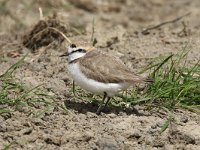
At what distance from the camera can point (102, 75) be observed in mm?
6801

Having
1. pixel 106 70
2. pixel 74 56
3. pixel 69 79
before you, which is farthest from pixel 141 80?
pixel 69 79

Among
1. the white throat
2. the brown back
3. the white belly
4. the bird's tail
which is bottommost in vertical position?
the white belly

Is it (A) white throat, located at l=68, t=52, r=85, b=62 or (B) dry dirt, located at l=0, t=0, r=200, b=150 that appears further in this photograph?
(A) white throat, located at l=68, t=52, r=85, b=62

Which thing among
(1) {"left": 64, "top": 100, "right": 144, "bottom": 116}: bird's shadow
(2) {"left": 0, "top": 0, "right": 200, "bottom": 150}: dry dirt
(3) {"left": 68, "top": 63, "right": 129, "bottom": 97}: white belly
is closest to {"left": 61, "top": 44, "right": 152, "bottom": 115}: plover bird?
(3) {"left": 68, "top": 63, "right": 129, "bottom": 97}: white belly

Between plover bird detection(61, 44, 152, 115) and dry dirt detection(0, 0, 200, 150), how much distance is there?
0.91 ft

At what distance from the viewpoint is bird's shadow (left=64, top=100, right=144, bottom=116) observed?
23.0ft

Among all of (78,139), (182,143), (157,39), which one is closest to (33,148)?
(78,139)

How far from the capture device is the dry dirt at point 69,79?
639cm

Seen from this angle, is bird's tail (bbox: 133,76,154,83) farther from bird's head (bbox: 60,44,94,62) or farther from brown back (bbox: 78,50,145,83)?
bird's head (bbox: 60,44,94,62)

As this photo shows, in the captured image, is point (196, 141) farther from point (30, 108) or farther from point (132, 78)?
point (30, 108)

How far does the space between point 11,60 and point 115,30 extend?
2056 mm

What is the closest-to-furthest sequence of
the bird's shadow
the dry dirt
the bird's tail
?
the dry dirt → the bird's tail → the bird's shadow

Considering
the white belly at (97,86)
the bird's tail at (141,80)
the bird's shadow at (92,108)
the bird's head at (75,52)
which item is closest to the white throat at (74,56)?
the bird's head at (75,52)

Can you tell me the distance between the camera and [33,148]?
618 cm
